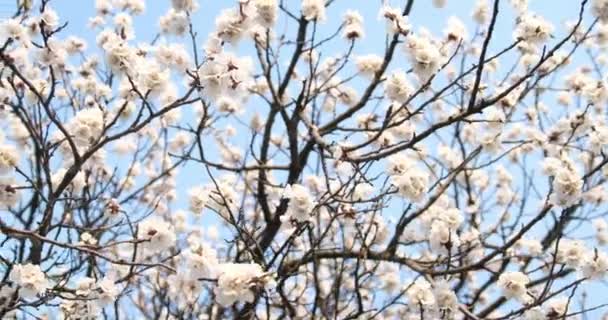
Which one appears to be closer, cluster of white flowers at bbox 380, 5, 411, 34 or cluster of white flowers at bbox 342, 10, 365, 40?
cluster of white flowers at bbox 380, 5, 411, 34

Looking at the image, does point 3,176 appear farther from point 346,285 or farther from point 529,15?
point 346,285

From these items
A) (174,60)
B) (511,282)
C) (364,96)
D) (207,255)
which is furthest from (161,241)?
(364,96)

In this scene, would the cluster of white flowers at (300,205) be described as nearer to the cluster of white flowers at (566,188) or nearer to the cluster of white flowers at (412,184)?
the cluster of white flowers at (412,184)

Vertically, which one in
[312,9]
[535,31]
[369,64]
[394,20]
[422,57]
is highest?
[369,64]

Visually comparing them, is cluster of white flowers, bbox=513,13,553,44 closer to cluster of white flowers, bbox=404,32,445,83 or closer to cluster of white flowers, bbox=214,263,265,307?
cluster of white flowers, bbox=404,32,445,83

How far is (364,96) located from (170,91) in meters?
1.38

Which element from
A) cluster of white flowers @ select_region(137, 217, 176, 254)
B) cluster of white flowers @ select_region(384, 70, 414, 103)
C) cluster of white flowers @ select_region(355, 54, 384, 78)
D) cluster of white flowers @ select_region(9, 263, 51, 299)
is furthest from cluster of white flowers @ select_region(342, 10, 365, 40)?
cluster of white flowers @ select_region(9, 263, 51, 299)

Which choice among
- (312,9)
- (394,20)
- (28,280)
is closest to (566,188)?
(394,20)

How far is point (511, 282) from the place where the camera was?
154 inches

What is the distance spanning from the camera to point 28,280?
126 inches

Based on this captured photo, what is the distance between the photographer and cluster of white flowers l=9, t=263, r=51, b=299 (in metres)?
3.19

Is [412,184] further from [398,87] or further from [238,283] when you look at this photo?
[238,283]

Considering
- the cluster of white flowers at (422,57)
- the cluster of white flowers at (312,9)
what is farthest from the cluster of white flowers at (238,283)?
the cluster of white flowers at (312,9)

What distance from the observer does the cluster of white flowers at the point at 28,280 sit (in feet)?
10.5
